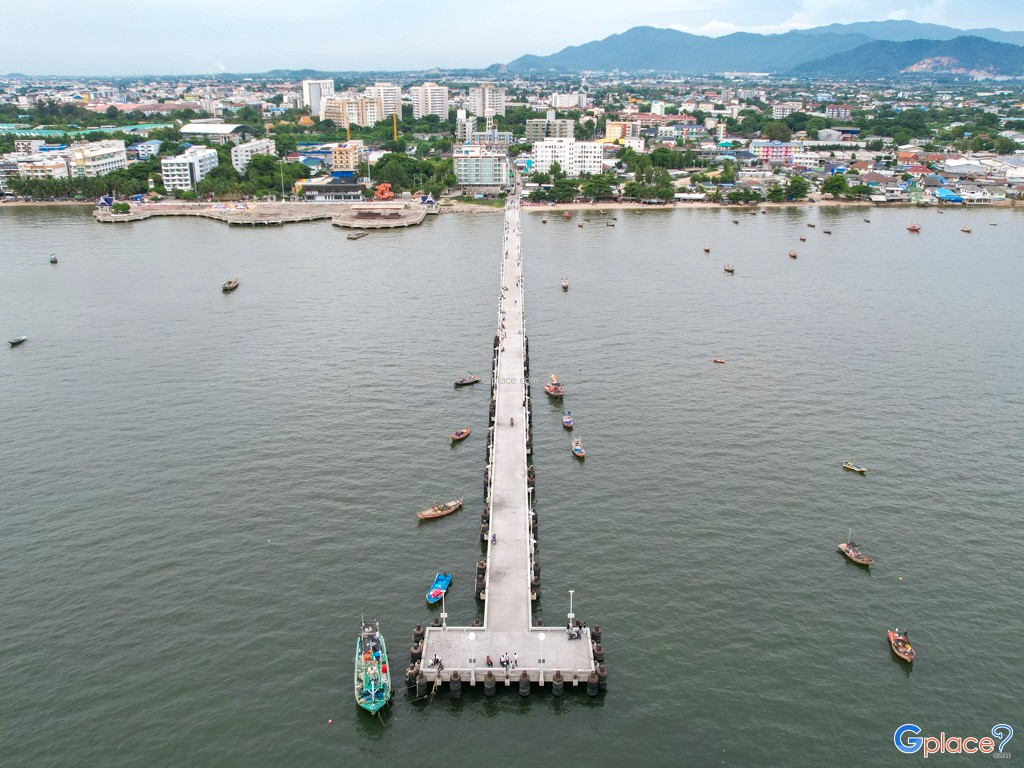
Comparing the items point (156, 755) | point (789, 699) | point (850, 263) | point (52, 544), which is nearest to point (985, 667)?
point (789, 699)

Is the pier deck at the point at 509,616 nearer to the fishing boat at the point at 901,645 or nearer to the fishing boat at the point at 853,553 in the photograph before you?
the fishing boat at the point at 901,645

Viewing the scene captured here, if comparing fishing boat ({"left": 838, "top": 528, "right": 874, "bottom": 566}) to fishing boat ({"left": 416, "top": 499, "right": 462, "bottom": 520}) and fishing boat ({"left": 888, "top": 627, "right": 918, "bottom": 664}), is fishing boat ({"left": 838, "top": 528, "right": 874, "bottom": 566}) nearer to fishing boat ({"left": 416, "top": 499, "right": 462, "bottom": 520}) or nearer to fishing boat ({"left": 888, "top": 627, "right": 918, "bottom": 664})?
fishing boat ({"left": 888, "top": 627, "right": 918, "bottom": 664})

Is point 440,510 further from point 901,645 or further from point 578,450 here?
point 901,645

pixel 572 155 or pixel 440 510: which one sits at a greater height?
pixel 572 155

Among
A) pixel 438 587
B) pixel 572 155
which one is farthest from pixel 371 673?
pixel 572 155

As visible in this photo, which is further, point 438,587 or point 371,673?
point 438,587

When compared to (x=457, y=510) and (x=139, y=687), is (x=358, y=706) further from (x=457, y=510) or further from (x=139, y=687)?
(x=457, y=510)

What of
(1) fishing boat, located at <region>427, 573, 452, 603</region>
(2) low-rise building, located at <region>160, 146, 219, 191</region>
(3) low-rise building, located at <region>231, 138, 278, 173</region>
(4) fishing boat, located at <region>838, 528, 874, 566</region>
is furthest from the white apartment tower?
(1) fishing boat, located at <region>427, 573, 452, 603</region>
